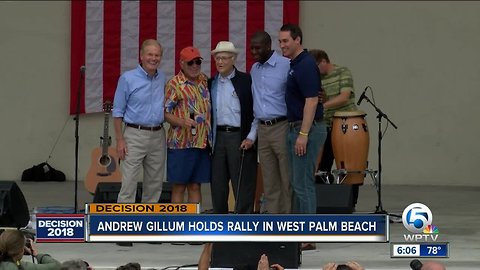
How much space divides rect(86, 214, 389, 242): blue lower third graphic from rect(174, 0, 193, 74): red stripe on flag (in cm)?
713

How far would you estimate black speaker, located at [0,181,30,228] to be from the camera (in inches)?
374

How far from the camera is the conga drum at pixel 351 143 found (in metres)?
12.1

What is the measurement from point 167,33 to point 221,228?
7.32 m

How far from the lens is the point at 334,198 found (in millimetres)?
10836

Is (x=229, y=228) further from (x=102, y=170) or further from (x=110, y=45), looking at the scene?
(x=110, y=45)

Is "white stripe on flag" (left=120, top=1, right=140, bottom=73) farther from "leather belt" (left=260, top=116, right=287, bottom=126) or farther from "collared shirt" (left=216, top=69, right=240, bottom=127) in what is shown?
"leather belt" (left=260, top=116, right=287, bottom=126)

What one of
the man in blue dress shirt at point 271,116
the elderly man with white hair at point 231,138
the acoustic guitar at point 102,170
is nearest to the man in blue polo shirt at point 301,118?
the man in blue dress shirt at point 271,116

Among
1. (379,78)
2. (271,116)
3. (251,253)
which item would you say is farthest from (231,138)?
(379,78)

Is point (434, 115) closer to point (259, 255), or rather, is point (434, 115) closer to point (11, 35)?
point (11, 35)

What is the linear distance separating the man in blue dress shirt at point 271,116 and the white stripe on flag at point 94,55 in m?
5.54

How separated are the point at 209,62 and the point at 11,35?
94.8 inches

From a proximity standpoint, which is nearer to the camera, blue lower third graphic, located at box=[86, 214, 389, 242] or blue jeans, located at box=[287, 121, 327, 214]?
blue lower third graphic, located at box=[86, 214, 389, 242]

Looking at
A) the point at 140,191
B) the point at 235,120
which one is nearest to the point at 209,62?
the point at 140,191

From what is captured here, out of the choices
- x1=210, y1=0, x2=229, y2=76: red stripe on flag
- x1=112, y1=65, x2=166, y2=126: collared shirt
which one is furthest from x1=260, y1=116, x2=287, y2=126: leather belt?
x1=210, y1=0, x2=229, y2=76: red stripe on flag
